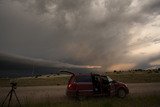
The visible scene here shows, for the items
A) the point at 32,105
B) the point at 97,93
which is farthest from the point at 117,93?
the point at 32,105

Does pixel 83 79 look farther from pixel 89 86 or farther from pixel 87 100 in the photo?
pixel 87 100

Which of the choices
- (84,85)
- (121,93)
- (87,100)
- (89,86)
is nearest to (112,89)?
(121,93)

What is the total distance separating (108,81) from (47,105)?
6.21 meters

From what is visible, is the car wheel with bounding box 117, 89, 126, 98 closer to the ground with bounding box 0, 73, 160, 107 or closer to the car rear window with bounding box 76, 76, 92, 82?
the ground with bounding box 0, 73, 160, 107

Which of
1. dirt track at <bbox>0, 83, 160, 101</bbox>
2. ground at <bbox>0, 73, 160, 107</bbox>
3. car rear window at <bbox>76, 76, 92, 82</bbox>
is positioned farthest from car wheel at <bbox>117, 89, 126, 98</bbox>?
car rear window at <bbox>76, 76, 92, 82</bbox>

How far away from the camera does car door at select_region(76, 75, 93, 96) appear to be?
1762cm

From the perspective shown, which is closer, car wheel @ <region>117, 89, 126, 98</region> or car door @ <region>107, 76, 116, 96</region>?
car door @ <region>107, 76, 116, 96</region>

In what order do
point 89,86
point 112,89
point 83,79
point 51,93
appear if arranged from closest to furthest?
1. point 89,86
2. point 83,79
3. point 112,89
4. point 51,93

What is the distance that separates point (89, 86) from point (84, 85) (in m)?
0.37

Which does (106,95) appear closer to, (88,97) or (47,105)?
(88,97)

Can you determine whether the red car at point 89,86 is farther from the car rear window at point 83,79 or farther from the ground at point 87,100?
the ground at point 87,100

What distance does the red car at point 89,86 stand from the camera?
57.8 feet

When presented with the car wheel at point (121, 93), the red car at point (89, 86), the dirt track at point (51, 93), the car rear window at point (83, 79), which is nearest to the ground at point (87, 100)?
the dirt track at point (51, 93)

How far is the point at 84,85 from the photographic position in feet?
58.4
